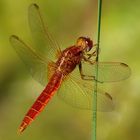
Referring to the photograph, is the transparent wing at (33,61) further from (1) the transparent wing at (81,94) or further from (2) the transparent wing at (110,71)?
(2) the transparent wing at (110,71)

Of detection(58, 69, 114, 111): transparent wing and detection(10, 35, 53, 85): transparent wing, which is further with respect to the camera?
detection(10, 35, 53, 85): transparent wing

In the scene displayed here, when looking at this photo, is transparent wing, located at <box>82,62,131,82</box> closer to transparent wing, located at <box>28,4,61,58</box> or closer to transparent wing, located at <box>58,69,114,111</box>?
transparent wing, located at <box>58,69,114,111</box>

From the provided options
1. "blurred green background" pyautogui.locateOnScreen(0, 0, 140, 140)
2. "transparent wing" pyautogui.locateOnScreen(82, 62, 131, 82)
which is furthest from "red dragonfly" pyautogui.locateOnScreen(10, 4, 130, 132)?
"blurred green background" pyautogui.locateOnScreen(0, 0, 140, 140)

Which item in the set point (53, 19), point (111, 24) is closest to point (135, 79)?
point (111, 24)

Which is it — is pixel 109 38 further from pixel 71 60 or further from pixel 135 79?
pixel 71 60

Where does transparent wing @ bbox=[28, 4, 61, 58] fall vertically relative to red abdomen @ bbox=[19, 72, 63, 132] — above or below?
above

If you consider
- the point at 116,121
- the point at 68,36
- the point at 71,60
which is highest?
the point at 68,36
